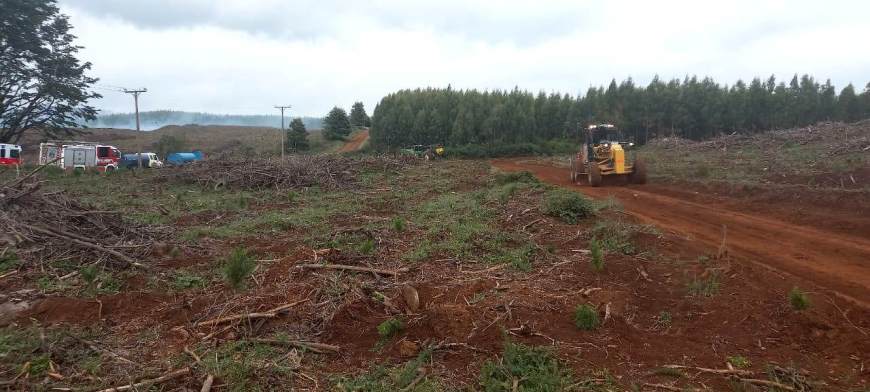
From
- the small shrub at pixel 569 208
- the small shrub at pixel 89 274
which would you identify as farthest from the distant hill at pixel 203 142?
the small shrub at pixel 89 274

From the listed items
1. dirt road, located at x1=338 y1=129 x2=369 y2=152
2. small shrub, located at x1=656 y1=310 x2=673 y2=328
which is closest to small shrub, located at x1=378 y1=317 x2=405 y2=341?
small shrub, located at x1=656 y1=310 x2=673 y2=328

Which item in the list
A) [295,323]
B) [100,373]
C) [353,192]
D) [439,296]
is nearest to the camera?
[100,373]

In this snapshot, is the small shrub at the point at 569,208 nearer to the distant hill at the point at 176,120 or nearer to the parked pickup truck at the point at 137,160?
the parked pickup truck at the point at 137,160

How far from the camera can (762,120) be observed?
47281 mm

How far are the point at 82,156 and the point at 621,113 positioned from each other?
143ft

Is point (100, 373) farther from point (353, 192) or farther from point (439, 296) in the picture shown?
point (353, 192)

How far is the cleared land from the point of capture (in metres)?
4.11

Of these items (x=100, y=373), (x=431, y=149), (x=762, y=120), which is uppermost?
(x=762, y=120)

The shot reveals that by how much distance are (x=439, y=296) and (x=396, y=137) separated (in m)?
41.5

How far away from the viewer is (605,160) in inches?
720

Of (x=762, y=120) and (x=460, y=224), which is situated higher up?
(x=762, y=120)

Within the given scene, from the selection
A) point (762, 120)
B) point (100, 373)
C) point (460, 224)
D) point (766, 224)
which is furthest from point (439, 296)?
point (762, 120)

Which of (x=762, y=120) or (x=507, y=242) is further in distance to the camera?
(x=762, y=120)

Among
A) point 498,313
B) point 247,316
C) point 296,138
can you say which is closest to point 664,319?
point 498,313
